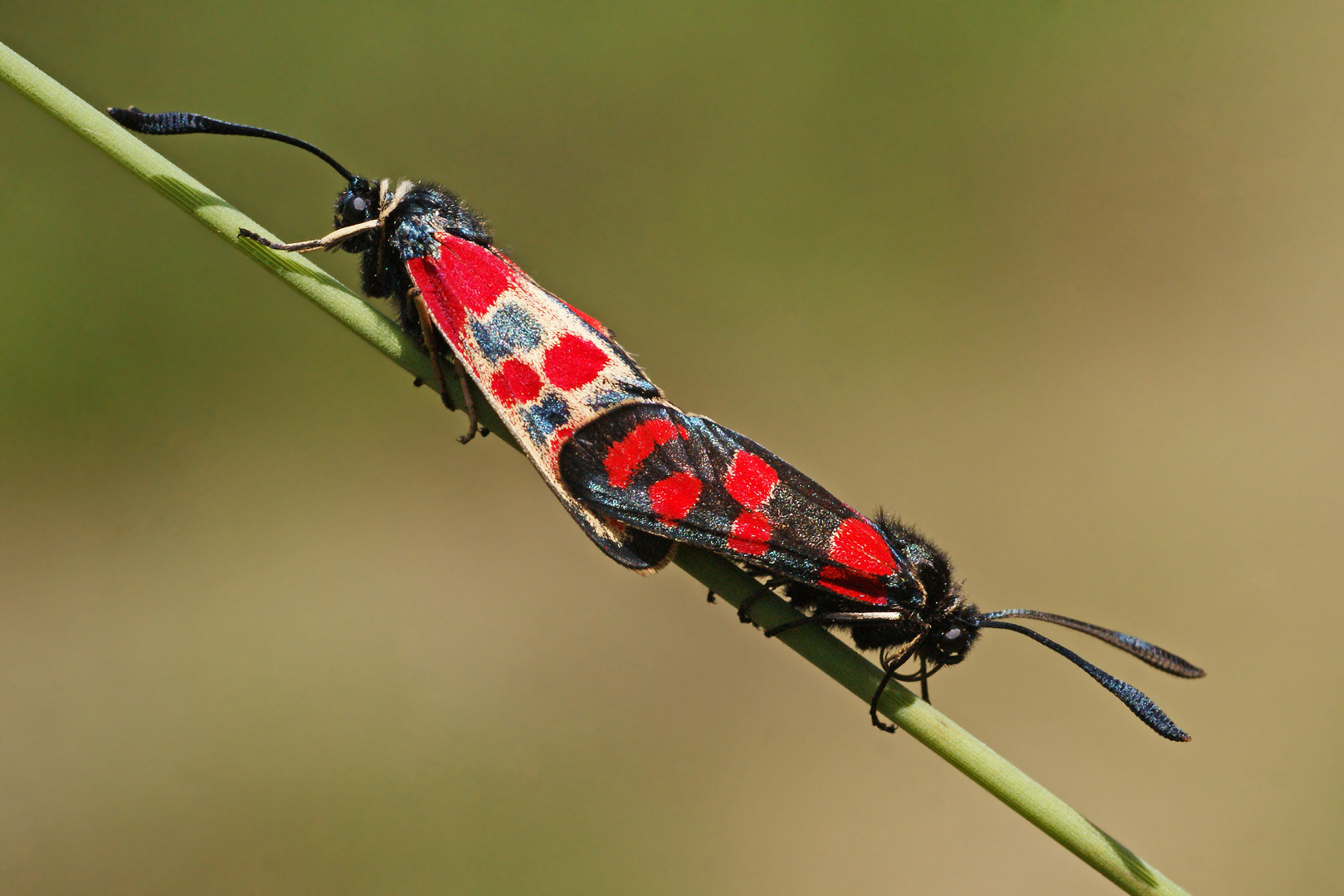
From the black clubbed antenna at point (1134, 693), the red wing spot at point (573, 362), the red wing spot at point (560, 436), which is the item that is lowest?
the red wing spot at point (560, 436)

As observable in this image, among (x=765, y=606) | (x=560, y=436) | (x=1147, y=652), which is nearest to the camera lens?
(x=1147, y=652)

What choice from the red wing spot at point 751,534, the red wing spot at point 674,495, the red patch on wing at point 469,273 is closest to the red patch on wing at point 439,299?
the red patch on wing at point 469,273

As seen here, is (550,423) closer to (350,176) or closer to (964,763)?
(350,176)

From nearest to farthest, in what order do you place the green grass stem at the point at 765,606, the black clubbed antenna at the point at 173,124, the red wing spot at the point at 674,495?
the green grass stem at the point at 765,606, the black clubbed antenna at the point at 173,124, the red wing spot at the point at 674,495

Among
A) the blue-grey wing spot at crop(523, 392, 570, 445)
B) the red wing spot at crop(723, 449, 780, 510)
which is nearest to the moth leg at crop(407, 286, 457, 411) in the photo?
the blue-grey wing spot at crop(523, 392, 570, 445)

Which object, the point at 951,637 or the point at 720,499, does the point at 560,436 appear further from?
the point at 951,637

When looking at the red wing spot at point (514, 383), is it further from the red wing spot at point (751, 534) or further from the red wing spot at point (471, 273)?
the red wing spot at point (751, 534)

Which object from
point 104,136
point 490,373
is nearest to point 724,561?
point 490,373

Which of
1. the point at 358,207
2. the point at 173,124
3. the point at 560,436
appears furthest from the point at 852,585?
the point at 173,124

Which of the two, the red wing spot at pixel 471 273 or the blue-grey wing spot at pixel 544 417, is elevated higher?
the red wing spot at pixel 471 273
